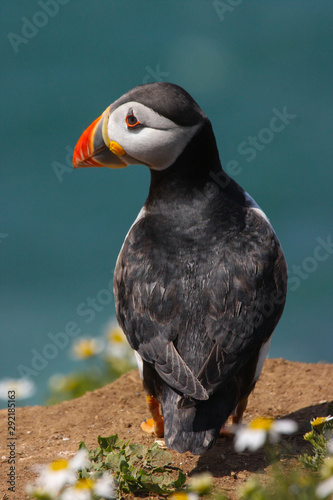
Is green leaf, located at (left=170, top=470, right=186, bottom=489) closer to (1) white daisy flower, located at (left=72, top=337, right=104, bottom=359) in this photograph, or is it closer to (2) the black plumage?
(2) the black plumage

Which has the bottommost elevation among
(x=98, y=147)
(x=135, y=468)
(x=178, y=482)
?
(x=178, y=482)

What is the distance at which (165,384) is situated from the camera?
3.72m

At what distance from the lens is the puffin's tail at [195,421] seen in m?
3.40

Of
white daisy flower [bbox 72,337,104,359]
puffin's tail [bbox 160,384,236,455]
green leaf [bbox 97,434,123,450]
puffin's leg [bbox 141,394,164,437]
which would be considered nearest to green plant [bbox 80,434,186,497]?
green leaf [bbox 97,434,123,450]

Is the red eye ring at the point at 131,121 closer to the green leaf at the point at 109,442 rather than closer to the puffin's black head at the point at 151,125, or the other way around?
the puffin's black head at the point at 151,125

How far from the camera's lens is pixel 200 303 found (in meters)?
3.68

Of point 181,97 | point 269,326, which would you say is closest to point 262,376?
point 269,326

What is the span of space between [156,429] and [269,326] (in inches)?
42.3

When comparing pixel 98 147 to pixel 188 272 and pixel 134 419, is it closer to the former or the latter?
pixel 188 272

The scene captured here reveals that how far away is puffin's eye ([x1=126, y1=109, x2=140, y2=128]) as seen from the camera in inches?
157

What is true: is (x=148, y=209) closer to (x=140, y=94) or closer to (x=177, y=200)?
(x=177, y=200)

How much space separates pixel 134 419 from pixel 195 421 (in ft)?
4.16

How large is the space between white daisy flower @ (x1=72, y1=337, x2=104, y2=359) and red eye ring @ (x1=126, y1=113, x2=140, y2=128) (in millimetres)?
2219

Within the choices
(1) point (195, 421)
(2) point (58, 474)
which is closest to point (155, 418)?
(1) point (195, 421)
